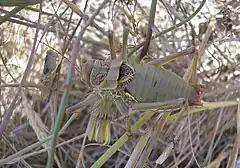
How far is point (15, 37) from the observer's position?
1086 mm

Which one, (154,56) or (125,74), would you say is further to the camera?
(154,56)

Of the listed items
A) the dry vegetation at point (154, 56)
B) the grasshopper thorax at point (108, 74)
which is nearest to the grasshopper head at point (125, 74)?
the grasshopper thorax at point (108, 74)

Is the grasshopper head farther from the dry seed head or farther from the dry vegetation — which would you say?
the dry vegetation

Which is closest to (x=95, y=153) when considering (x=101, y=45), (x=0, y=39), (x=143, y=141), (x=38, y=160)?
(x=38, y=160)

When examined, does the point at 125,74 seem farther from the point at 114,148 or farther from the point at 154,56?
the point at 154,56

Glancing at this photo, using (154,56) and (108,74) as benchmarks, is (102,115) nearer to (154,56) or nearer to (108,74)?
(108,74)

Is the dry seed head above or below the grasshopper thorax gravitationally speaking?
below

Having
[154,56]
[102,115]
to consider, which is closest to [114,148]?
[102,115]

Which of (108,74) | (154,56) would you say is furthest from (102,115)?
(154,56)

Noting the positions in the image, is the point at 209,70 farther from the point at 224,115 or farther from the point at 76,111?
the point at 76,111

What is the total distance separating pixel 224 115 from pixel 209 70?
14 cm

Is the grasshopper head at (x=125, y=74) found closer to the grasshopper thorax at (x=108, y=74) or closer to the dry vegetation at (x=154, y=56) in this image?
the grasshopper thorax at (x=108, y=74)

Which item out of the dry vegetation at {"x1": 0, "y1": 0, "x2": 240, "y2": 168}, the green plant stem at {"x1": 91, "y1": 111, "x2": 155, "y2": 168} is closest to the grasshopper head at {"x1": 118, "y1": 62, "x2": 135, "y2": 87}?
the green plant stem at {"x1": 91, "y1": 111, "x2": 155, "y2": 168}

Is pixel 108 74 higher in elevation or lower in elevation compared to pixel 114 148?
higher
